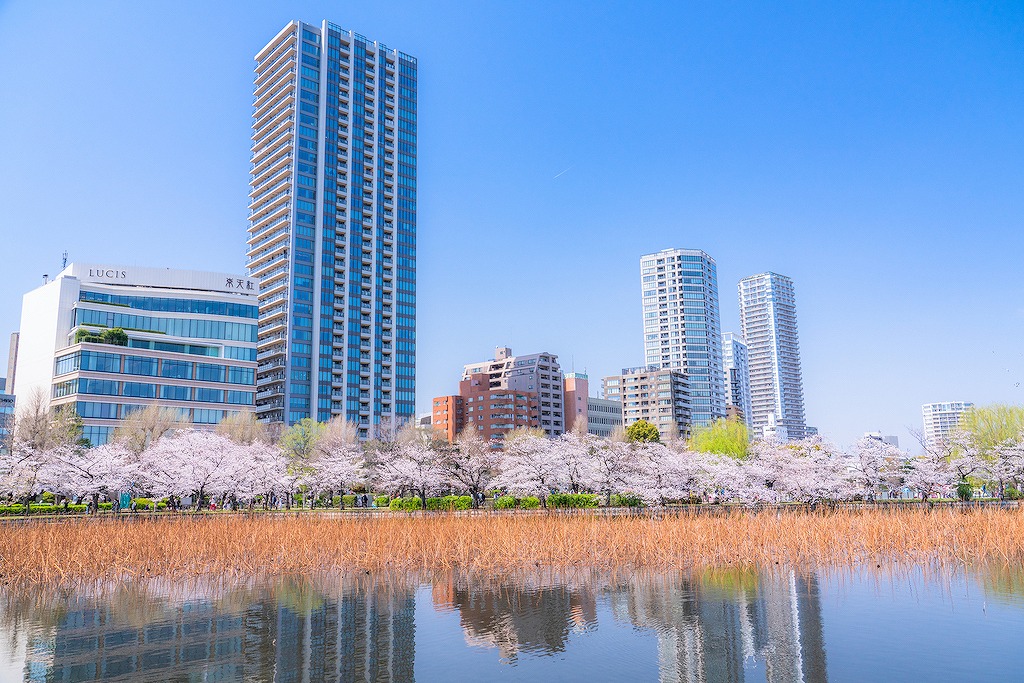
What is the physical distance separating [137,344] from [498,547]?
85.0m

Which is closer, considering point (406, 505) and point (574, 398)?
point (406, 505)

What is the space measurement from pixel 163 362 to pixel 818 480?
79902 millimetres

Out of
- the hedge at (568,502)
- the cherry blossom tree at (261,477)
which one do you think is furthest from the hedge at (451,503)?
the cherry blossom tree at (261,477)

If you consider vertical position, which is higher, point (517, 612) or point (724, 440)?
point (724, 440)

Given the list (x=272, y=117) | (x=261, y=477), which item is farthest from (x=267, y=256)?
(x=261, y=477)

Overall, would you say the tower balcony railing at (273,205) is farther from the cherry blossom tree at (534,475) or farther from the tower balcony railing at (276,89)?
the cherry blossom tree at (534,475)

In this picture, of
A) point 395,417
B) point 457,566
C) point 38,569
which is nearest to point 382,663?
point 457,566

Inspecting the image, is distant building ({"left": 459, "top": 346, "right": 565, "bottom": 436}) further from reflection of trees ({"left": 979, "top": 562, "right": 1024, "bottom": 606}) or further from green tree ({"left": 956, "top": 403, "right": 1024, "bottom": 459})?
reflection of trees ({"left": 979, "top": 562, "right": 1024, "bottom": 606})

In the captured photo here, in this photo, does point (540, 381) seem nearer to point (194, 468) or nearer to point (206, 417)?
point (206, 417)

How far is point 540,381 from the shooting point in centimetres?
17462

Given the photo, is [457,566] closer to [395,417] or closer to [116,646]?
[116,646]

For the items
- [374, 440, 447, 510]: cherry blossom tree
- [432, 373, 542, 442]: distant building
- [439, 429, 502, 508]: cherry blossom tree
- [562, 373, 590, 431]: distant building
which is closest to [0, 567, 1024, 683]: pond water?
[374, 440, 447, 510]: cherry blossom tree

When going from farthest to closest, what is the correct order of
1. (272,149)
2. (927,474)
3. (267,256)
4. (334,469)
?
(272,149)
(267,256)
(334,469)
(927,474)

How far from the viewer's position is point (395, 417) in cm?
12850
